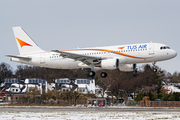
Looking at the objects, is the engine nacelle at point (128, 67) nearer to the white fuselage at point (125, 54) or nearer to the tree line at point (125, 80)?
the white fuselage at point (125, 54)

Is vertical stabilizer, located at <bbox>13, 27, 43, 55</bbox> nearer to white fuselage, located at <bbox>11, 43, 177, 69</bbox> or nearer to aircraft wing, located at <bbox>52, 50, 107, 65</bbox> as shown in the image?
white fuselage, located at <bbox>11, 43, 177, 69</bbox>

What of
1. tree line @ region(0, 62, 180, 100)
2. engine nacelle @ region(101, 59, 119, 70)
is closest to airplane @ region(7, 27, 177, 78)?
engine nacelle @ region(101, 59, 119, 70)

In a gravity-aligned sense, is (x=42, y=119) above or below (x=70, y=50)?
below

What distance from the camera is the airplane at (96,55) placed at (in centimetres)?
4891

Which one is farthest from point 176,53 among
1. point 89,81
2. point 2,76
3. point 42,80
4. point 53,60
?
point 2,76

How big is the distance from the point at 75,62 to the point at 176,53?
16451mm

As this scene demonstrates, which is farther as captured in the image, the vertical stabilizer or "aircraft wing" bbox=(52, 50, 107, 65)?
the vertical stabilizer

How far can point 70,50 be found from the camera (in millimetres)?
54062

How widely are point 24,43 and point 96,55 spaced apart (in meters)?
15.3

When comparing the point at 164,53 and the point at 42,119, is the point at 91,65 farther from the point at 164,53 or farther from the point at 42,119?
the point at 42,119

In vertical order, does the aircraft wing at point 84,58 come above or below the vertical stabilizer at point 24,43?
below

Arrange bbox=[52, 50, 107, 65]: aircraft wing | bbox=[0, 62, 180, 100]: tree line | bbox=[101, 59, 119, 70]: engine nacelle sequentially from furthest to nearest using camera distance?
bbox=[0, 62, 180, 100]: tree line < bbox=[52, 50, 107, 65]: aircraft wing < bbox=[101, 59, 119, 70]: engine nacelle

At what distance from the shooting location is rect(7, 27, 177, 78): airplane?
4891 cm

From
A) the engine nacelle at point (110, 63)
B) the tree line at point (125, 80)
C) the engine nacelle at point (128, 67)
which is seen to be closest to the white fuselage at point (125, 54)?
the engine nacelle at point (110, 63)
